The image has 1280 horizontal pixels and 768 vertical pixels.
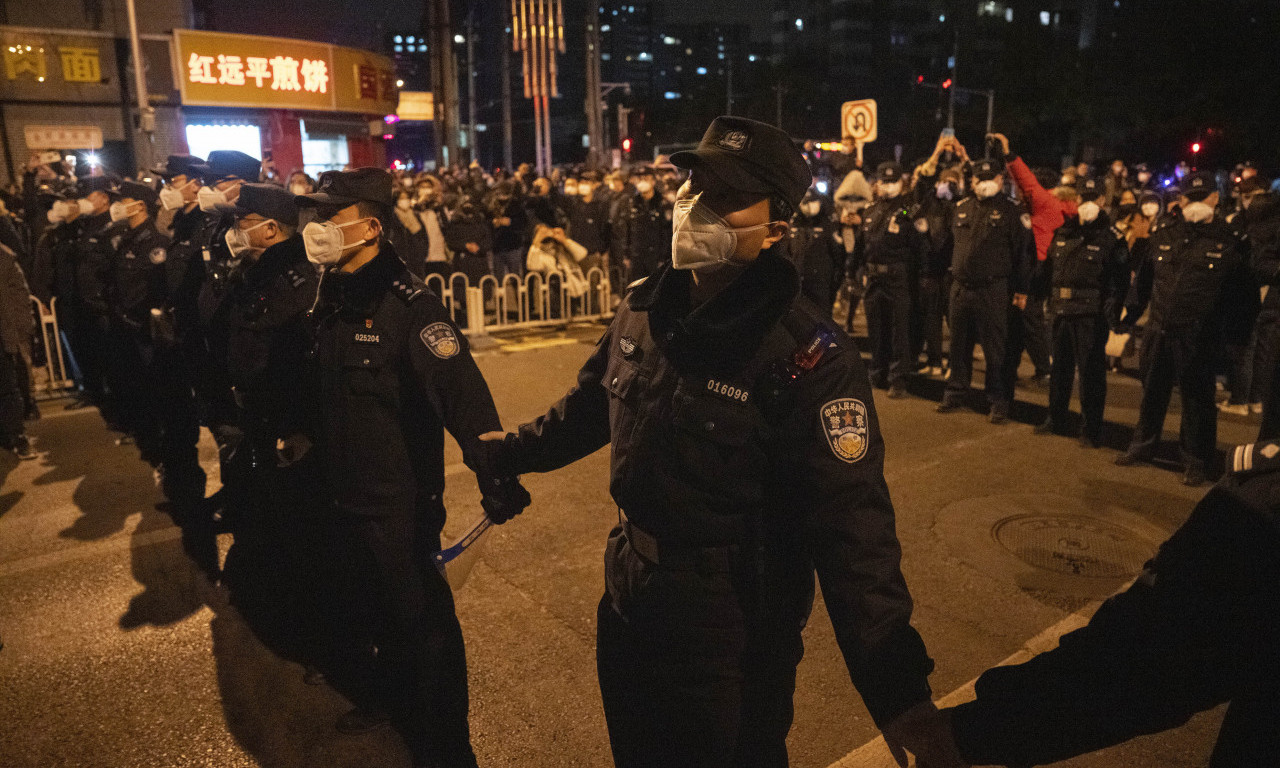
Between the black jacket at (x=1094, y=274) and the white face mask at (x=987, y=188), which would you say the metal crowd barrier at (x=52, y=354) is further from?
the black jacket at (x=1094, y=274)

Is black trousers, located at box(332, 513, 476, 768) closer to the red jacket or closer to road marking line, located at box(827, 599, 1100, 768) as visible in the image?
road marking line, located at box(827, 599, 1100, 768)

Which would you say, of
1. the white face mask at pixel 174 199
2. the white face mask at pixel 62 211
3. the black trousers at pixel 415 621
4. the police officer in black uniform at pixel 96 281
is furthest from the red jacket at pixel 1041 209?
the white face mask at pixel 62 211

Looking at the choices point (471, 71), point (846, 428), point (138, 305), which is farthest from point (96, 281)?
point (471, 71)

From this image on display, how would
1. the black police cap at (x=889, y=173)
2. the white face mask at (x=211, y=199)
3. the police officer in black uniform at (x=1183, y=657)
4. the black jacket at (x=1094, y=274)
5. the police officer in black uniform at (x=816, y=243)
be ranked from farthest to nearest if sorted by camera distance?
the police officer in black uniform at (x=816, y=243) < the black police cap at (x=889, y=173) < the black jacket at (x=1094, y=274) < the white face mask at (x=211, y=199) < the police officer in black uniform at (x=1183, y=657)

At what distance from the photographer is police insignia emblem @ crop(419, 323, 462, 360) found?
348 centimetres

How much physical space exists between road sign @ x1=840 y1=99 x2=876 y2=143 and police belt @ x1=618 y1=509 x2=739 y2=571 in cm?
1157

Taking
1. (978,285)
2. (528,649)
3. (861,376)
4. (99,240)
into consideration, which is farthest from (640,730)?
(99,240)

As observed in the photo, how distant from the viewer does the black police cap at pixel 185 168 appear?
6.43 m

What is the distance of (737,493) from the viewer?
2268 mm

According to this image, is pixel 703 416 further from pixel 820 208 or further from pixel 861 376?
pixel 820 208

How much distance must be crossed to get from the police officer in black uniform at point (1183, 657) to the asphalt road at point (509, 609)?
195 cm

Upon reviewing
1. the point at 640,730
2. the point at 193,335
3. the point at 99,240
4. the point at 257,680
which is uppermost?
the point at 99,240

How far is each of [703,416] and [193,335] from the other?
15.1ft

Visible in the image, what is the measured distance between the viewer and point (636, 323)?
8.51 feet
